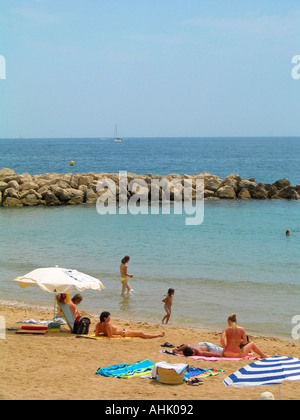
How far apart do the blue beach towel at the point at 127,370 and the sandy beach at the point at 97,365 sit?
0.44ft

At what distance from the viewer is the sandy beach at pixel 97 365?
809 centimetres

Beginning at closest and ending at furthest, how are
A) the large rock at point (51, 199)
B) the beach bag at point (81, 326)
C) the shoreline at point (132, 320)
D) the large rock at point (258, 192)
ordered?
the beach bag at point (81, 326) → the shoreline at point (132, 320) → the large rock at point (51, 199) → the large rock at point (258, 192)

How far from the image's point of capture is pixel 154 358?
10.3 metres

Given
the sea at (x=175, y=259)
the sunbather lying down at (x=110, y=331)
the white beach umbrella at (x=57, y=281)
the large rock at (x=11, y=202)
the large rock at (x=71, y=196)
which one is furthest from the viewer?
the large rock at (x=71, y=196)

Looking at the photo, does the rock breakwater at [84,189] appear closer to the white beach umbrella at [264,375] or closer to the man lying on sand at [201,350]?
the man lying on sand at [201,350]

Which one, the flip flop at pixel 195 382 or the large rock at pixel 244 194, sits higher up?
the large rock at pixel 244 194

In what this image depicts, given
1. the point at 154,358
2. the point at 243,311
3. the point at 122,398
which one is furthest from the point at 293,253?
the point at 122,398

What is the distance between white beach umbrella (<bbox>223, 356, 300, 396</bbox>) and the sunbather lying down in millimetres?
4945

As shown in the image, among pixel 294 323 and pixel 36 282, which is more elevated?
pixel 36 282

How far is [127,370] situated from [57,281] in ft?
9.49

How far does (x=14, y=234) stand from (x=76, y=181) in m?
12.2

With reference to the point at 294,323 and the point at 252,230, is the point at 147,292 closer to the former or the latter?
the point at 294,323

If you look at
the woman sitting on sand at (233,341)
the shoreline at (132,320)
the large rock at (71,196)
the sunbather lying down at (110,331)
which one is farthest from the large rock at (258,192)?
the woman sitting on sand at (233,341)

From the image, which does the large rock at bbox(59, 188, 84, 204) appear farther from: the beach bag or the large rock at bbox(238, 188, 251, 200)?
the beach bag
